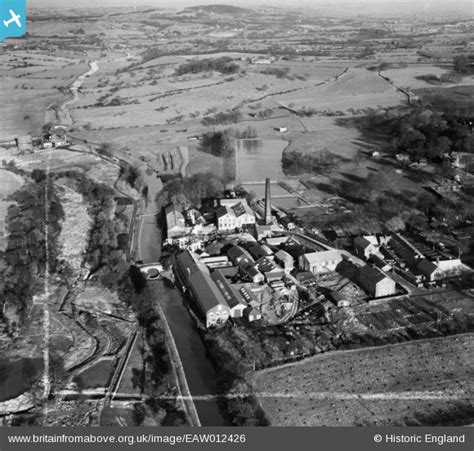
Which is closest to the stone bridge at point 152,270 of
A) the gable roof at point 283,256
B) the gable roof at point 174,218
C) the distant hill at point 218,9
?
the gable roof at point 174,218

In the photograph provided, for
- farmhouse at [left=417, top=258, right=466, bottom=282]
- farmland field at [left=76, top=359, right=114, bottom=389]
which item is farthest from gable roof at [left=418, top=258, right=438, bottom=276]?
farmland field at [left=76, top=359, right=114, bottom=389]

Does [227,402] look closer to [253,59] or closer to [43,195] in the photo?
[43,195]

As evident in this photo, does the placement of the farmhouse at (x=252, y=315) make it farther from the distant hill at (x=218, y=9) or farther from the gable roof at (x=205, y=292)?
the distant hill at (x=218, y=9)

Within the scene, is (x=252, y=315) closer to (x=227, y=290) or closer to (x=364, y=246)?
(x=227, y=290)

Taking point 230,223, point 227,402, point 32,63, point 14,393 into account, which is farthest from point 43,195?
point 32,63

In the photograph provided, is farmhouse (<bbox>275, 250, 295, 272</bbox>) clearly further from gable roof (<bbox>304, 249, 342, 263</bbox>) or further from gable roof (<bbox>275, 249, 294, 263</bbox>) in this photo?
gable roof (<bbox>304, 249, 342, 263</bbox>)

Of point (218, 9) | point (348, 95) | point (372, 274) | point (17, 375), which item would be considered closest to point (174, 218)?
point (372, 274)
